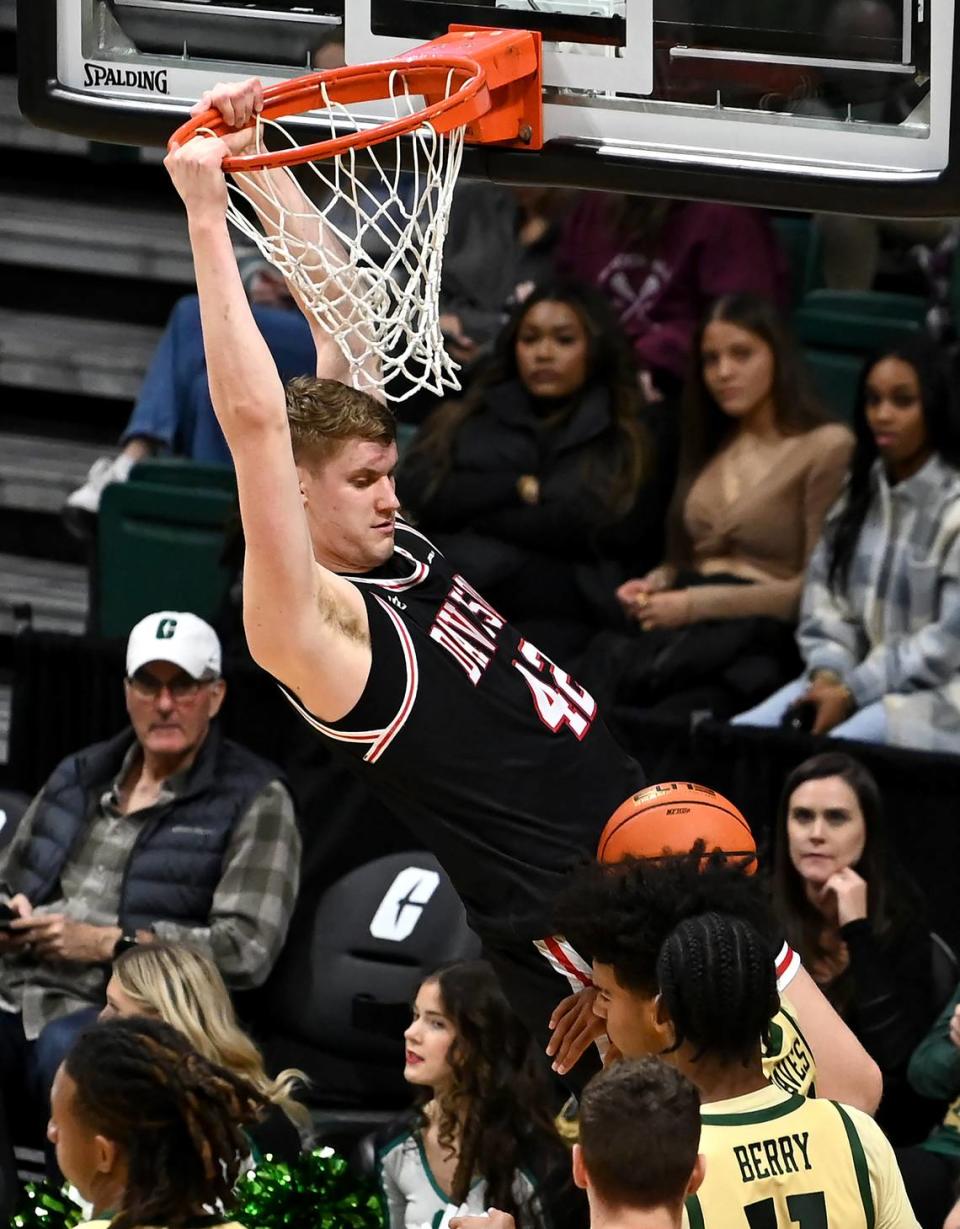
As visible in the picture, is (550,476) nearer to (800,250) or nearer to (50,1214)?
(800,250)

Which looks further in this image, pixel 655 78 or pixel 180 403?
pixel 180 403

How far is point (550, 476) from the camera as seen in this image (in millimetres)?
7426

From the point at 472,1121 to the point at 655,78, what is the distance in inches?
95.0

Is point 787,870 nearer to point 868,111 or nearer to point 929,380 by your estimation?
point 929,380

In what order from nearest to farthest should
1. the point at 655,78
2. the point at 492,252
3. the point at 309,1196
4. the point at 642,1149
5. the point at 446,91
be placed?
the point at 642,1149 < the point at 446,91 < the point at 655,78 < the point at 309,1196 < the point at 492,252

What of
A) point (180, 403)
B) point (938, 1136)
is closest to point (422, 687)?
point (938, 1136)

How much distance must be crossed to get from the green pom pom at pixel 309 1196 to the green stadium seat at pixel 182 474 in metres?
3.22

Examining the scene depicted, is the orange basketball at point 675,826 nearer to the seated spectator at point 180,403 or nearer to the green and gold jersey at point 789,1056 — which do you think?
the green and gold jersey at point 789,1056

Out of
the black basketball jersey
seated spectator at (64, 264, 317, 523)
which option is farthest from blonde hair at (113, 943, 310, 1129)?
seated spectator at (64, 264, 317, 523)

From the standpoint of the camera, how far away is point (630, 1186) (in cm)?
327

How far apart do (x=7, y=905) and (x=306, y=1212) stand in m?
1.71

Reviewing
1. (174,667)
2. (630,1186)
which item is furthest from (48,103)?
(630,1186)

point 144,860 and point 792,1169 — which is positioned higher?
point 792,1169

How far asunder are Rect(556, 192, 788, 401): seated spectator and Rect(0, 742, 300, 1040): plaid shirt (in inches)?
90.3
